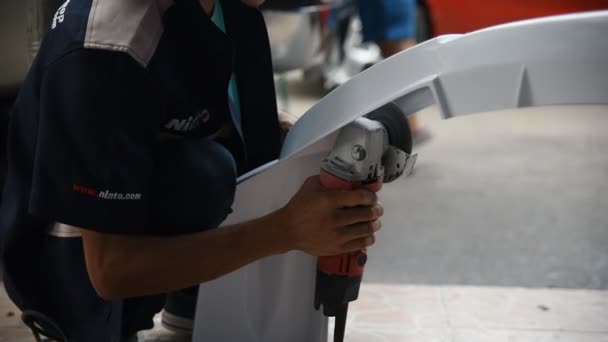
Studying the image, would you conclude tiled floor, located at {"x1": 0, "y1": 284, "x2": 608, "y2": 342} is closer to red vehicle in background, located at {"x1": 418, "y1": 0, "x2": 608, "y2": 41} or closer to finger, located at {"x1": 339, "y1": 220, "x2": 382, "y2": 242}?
finger, located at {"x1": 339, "y1": 220, "x2": 382, "y2": 242}

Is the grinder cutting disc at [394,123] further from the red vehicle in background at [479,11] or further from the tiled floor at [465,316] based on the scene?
the red vehicle in background at [479,11]

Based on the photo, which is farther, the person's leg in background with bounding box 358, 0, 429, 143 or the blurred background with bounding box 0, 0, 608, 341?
the person's leg in background with bounding box 358, 0, 429, 143

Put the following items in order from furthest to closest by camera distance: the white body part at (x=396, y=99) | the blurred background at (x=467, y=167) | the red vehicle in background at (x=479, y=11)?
the red vehicle in background at (x=479, y=11), the blurred background at (x=467, y=167), the white body part at (x=396, y=99)

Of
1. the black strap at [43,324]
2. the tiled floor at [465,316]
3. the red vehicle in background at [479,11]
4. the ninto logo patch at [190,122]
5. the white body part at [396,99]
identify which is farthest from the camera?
the red vehicle in background at [479,11]

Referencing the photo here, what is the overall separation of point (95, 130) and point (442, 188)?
1.94m

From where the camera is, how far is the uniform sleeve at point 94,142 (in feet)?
3.11

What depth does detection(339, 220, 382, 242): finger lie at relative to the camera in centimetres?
101

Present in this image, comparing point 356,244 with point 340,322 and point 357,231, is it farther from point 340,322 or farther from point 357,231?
point 340,322

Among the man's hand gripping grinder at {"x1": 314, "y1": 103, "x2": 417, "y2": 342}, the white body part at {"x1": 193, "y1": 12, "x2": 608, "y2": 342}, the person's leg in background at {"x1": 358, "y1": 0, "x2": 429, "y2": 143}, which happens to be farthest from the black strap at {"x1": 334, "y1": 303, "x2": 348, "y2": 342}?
the person's leg in background at {"x1": 358, "y1": 0, "x2": 429, "y2": 143}

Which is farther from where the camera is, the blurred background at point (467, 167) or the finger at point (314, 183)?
the blurred background at point (467, 167)

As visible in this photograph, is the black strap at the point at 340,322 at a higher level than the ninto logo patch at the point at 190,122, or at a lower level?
lower

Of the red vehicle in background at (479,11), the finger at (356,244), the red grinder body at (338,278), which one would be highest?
the finger at (356,244)

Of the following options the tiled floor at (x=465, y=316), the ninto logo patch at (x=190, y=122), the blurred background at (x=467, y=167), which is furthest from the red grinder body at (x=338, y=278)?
the blurred background at (x=467, y=167)

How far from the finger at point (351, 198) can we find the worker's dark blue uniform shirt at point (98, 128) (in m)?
0.23
